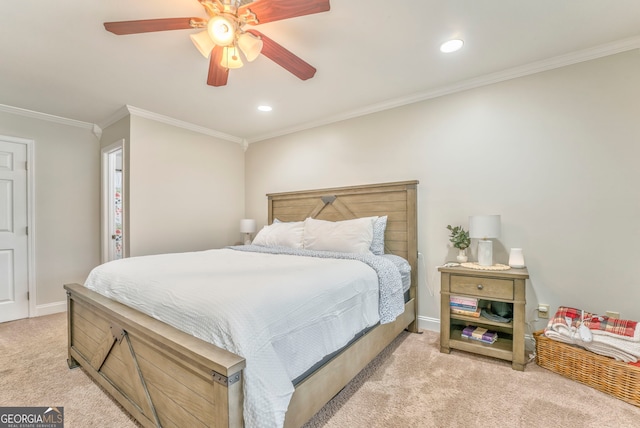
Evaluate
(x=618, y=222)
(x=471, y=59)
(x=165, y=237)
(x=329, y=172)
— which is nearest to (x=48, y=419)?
(x=165, y=237)

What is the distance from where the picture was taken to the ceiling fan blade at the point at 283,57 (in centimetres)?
173

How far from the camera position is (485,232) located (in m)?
2.35

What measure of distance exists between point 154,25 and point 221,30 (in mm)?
345

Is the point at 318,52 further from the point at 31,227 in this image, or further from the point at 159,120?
the point at 31,227

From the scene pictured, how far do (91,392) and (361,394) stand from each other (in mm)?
1749

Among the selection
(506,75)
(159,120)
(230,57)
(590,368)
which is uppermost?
(506,75)

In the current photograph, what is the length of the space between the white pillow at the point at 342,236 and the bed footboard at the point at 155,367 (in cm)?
173

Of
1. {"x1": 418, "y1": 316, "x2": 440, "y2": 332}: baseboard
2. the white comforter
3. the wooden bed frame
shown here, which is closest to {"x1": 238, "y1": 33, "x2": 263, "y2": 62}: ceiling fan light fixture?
the white comforter

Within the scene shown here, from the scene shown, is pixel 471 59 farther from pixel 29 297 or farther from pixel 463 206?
pixel 29 297

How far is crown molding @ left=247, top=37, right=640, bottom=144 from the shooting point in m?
2.17

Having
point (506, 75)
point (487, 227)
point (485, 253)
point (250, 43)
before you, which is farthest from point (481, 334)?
point (250, 43)

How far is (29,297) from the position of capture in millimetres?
3416

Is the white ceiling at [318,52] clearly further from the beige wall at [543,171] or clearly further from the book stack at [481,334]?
the book stack at [481,334]

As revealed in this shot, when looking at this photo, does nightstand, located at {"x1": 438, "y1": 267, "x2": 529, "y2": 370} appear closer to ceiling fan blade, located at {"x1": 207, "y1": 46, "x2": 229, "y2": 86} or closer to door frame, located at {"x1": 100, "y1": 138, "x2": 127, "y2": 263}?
ceiling fan blade, located at {"x1": 207, "y1": 46, "x2": 229, "y2": 86}
